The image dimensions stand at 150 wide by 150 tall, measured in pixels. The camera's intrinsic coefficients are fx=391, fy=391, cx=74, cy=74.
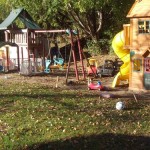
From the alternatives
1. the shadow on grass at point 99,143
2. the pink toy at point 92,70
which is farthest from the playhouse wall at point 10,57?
the shadow on grass at point 99,143

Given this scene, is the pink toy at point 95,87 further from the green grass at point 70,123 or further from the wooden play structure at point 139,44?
the green grass at point 70,123

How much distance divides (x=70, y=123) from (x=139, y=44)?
7.86m

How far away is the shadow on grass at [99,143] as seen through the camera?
10.3 meters

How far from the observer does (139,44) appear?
61.2ft

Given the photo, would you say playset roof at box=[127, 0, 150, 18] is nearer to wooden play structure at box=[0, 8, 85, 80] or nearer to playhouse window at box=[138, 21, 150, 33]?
playhouse window at box=[138, 21, 150, 33]

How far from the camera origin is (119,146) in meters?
10.4

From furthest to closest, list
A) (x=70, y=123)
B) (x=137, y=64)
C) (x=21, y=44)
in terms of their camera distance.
Answer: (x=21, y=44) < (x=137, y=64) < (x=70, y=123)

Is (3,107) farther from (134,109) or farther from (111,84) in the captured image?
(111,84)

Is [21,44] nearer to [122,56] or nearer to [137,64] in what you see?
[122,56]

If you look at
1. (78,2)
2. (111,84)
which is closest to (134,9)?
(111,84)

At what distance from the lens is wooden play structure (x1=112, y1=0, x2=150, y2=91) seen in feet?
60.2

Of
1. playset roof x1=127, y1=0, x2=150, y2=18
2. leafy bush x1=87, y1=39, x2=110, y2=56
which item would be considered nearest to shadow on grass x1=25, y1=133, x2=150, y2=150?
playset roof x1=127, y1=0, x2=150, y2=18

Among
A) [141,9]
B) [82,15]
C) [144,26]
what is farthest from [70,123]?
[82,15]

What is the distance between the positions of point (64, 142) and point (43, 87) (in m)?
8.63
